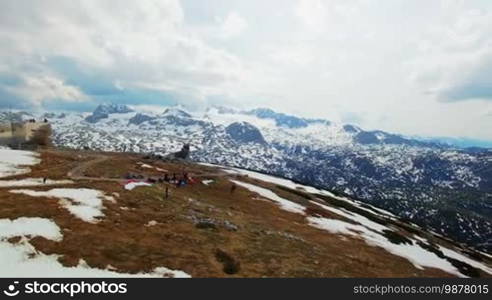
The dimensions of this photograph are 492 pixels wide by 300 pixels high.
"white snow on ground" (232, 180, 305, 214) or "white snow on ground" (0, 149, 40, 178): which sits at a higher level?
"white snow on ground" (0, 149, 40, 178)

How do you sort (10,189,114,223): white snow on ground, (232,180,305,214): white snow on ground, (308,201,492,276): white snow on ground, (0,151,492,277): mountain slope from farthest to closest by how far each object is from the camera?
(232,180,305,214): white snow on ground → (308,201,492,276): white snow on ground → (10,189,114,223): white snow on ground → (0,151,492,277): mountain slope

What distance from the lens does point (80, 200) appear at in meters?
58.0

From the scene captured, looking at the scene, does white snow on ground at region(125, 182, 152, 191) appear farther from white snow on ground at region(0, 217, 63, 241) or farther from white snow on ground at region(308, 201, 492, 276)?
white snow on ground at region(308, 201, 492, 276)

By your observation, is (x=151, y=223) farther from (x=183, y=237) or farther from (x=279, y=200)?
(x=279, y=200)

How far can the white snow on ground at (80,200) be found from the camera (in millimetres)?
52441

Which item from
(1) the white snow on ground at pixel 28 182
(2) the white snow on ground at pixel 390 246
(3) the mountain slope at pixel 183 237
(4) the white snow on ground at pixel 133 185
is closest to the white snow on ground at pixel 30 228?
(3) the mountain slope at pixel 183 237

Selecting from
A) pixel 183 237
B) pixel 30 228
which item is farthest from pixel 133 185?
pixel 30 228

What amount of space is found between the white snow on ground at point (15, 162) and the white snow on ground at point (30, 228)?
32.9 m

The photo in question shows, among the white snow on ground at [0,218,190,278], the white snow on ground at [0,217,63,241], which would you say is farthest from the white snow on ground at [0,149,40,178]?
the white snow on ground at [0,218,190,278]

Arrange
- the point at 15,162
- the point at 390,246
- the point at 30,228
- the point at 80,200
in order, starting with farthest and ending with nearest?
the point at 15,162
the point at 390,246
the point at 80,200
the point at 30,228

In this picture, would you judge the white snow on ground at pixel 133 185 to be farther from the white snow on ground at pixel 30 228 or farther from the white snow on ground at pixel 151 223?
the white snow on ground at pixel 30 228

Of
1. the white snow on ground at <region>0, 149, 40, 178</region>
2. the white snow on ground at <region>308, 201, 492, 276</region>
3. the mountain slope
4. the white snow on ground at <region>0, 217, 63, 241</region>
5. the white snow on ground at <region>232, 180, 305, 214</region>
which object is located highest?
the white snow on ground at <region>0, 217, 63, 241</region>

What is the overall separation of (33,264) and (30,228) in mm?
8386

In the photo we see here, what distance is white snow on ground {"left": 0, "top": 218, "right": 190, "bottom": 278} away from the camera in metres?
35.3
